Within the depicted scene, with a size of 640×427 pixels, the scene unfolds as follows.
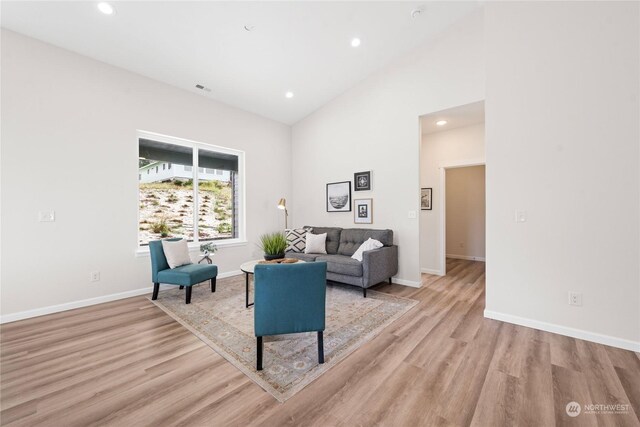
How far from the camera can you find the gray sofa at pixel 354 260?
141 inches

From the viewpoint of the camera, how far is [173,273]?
11.0 ft

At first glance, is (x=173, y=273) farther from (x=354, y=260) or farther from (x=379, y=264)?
(x=379, y=264)

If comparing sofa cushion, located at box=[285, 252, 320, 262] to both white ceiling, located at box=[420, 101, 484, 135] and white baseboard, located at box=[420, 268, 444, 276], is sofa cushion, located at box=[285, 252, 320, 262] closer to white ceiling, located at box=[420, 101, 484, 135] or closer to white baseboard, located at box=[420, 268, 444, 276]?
white baseboard, located at box=[420, 268, 444, 276]

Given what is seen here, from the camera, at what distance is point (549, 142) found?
2553mm

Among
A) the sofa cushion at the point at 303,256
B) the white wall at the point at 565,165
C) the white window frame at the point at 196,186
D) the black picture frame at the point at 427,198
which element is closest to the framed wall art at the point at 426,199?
the black picture frame at the point at 427,198

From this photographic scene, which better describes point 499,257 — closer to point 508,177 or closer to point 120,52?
point 508,177

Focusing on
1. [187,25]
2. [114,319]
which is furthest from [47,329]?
[187,25]

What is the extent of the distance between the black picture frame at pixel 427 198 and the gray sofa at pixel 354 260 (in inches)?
53.0

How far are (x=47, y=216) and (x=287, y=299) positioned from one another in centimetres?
328

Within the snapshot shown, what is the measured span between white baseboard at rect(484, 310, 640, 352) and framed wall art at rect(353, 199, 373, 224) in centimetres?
224

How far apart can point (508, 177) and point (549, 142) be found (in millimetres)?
466

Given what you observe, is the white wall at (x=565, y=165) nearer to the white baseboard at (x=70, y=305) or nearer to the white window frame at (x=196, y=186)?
the white window frame at (x=196, y=186)

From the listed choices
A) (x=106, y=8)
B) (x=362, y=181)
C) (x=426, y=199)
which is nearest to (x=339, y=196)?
(x=362, y=181)

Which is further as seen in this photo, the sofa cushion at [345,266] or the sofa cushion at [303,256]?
the sofa cushion at [303,256]
